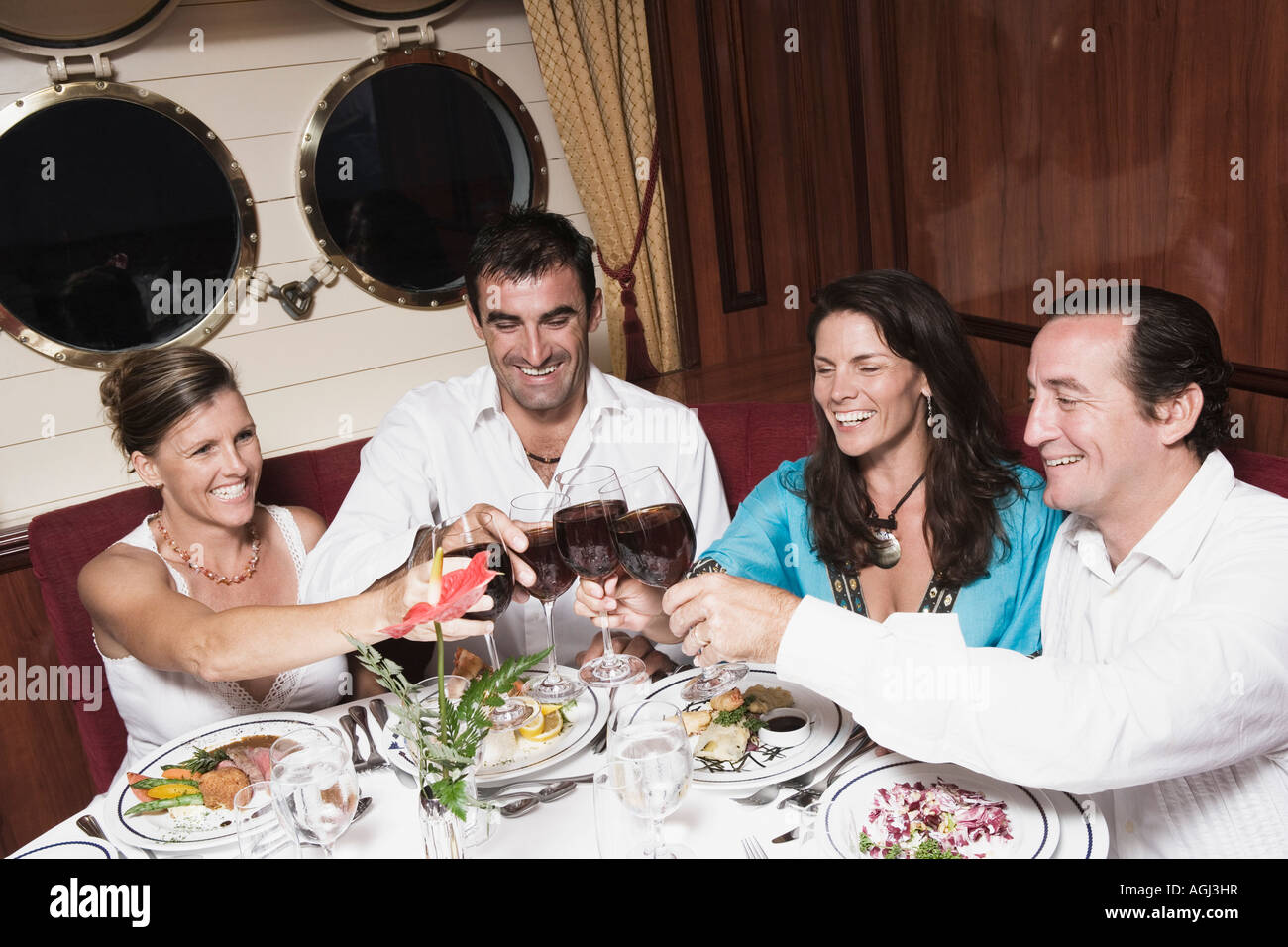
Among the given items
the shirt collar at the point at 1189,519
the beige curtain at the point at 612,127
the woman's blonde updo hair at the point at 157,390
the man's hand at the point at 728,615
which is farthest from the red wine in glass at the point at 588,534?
the beige curtain at the point at 612,127

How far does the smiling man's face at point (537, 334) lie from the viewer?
7.74ft

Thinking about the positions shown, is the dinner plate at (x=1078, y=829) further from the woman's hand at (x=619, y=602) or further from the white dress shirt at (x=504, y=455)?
the white dress shirt at (x=504, y=455)

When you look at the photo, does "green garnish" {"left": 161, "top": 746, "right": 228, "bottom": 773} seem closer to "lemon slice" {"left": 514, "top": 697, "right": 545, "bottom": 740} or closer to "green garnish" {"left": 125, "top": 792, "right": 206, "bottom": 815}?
"green garnish" {"left": 125, "top": 792, "right": 206, "bottom": 815}

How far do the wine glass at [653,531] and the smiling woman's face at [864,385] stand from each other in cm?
58

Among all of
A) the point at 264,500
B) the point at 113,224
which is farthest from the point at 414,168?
the point at 264,500

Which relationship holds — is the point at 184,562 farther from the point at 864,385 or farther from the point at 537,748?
the point at 864,385

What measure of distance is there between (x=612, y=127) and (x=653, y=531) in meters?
2.50

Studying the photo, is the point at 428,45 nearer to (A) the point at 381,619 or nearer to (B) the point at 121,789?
(A) the point at 381,619

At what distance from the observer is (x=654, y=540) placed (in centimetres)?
145

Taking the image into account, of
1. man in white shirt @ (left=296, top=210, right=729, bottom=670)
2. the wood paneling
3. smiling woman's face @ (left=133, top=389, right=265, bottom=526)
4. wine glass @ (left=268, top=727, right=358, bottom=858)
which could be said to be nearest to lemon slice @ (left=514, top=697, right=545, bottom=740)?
wine glass @ (left=268, top=727, right=358, bottom=858)

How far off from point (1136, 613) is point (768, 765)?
1.77 feet

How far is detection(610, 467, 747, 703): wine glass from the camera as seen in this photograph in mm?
1452

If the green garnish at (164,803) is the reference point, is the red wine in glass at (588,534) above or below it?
above
